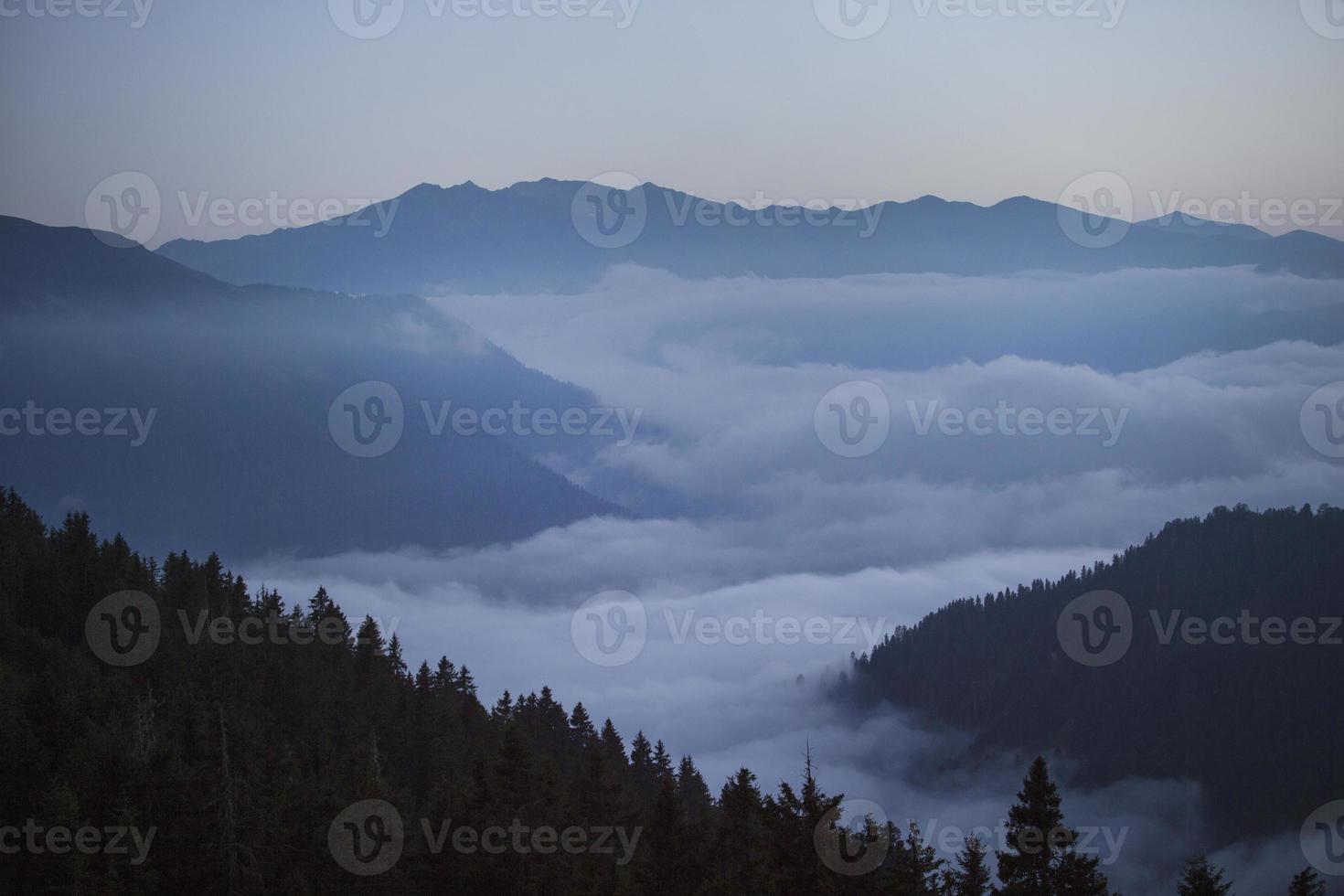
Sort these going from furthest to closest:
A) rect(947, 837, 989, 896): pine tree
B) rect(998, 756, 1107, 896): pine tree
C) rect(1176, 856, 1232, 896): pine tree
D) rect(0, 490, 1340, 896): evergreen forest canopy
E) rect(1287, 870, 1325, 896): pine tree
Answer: rect(947, 837, 989, 896): pine tree < rect(1287, 870, 1325, 896): pine tree < rect(0, 490, 1340, 896): evergreen forest canopy < rect(998, 756, 1107, 896): pine tree < rect(1176, 856, 1232, 896): pine tree

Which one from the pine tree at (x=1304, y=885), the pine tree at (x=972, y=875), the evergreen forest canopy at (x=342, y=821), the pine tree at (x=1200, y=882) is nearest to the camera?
the pine tree at (x=1200, y=882)

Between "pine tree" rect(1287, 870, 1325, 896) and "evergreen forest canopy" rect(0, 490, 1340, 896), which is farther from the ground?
"evergreen forest canopy" rect(0, 490, 1340, 896)

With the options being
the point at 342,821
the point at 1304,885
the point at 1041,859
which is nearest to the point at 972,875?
the point at 1041,859

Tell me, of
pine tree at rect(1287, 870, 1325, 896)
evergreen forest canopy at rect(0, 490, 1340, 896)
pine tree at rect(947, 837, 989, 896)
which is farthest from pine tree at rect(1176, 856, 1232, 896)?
pine tree at rect(947, 837, 989, 896)

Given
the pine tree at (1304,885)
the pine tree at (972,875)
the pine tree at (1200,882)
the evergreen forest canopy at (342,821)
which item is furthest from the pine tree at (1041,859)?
the pine tree at (1304,885)

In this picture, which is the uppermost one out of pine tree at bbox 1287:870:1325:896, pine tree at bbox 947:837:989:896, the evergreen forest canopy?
the evergreen forest canopy

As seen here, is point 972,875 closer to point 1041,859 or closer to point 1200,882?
point 1041,859

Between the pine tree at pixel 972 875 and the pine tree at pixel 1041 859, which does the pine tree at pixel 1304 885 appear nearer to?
the pine tree at pixel 1041 859

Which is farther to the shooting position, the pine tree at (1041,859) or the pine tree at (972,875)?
the pine tree at (972,875)

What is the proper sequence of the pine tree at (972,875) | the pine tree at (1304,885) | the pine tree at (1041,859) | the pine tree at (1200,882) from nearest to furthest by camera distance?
the pine tree at (1200,882)
the pine tree at (1041,859)
the pine tree at (1304,885)
the pine tree at (972,875)

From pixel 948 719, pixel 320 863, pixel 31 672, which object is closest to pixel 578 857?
pixel 320 863

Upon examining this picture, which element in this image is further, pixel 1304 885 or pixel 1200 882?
pixel 1304 885

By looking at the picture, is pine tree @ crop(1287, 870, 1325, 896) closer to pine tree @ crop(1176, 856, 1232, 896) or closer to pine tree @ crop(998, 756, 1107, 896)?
pine tree @ crop(1176, 856, 1232, 896)

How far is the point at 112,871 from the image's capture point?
33.1 m
